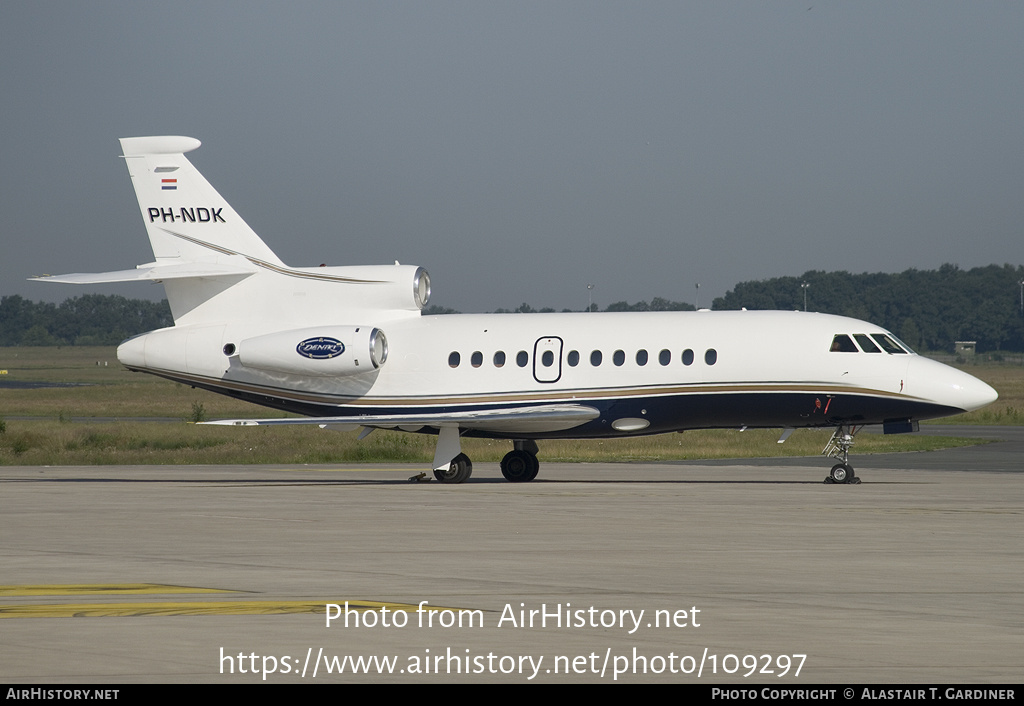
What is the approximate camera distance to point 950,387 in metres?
27.0

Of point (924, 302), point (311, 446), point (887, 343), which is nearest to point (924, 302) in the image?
point (924, 302)

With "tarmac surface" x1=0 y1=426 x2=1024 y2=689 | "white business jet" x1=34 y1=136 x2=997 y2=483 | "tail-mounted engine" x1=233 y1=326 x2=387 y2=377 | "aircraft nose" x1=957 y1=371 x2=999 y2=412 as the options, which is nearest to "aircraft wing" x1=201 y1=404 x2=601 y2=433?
"white business jet" x1=34 y1=136 x2=997 y2=483

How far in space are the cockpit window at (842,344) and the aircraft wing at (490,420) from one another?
5.11m

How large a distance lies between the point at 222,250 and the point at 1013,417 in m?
40.2

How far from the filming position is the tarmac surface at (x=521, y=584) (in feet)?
30.6

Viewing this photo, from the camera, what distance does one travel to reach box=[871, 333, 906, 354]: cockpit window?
27922 mm

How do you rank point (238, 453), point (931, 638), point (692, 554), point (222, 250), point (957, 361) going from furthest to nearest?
point (957, 361) → point (238, 453) → point (222, 250) → point (692, 554) → point (931, 638)

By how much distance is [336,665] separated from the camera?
30.4 ft

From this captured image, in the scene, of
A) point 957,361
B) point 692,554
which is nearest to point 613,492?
point 692,554

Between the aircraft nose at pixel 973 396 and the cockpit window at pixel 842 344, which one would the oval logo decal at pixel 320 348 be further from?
the aircraft nose at pixel 973 396

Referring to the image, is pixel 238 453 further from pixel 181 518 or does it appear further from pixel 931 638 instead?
pixel 931 638

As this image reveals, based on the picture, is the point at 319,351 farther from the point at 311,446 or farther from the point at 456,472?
the point at 311,446

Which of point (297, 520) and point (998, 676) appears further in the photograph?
point (297, 520)

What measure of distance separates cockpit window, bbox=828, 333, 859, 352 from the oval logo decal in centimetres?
1062
